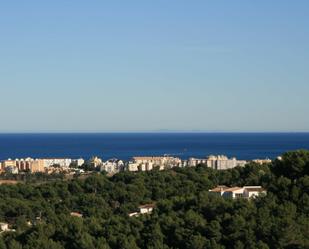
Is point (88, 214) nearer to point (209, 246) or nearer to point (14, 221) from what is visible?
point (14, 221)

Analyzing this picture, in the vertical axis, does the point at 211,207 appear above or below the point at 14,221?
above

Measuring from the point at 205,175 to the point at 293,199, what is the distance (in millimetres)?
12560

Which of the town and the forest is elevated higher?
the forest

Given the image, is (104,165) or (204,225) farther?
(104,165)

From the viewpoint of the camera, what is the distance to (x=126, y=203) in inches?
998

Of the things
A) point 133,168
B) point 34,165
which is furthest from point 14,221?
point 34,165

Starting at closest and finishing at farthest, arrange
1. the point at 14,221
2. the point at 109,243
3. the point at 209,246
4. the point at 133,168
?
the point at 209,246 → the point at 109,243 → the point at 14,221 → the point at 133,168

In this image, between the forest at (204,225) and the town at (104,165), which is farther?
the town at (104,165)

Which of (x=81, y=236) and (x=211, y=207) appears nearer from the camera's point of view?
(x=81, y=236)

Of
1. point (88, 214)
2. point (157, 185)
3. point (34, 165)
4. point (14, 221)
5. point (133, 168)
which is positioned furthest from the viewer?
point (34, 165)

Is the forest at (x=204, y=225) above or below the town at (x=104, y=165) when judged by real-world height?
above

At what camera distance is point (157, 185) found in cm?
2739

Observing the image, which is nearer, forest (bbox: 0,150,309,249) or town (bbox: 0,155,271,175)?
forest (bbox: 0,150,309,249)

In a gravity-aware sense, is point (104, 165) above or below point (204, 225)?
below
